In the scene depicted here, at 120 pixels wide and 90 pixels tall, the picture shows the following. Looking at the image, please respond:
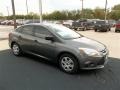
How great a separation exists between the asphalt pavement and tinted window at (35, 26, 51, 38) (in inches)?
41.2

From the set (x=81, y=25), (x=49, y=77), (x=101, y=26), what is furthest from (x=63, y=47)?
(x=81, y=25)

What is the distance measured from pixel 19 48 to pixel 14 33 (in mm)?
726

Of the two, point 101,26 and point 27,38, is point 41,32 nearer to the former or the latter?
point 27,38

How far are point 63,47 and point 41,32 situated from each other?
50.9 inches

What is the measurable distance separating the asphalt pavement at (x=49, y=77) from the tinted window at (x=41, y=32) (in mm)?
1046

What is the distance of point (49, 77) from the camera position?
17.9ft

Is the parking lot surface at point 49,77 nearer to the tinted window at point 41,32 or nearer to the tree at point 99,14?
the tinted window at point 41,32

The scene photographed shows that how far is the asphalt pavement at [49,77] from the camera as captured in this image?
479cm

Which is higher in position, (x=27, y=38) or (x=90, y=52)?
(x=27, y=38)

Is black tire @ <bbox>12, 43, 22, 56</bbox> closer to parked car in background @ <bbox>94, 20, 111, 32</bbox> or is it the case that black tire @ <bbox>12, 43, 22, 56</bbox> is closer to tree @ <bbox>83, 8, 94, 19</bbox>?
parked car in background @ <bbox>94, 20, 111, 32</bbox>

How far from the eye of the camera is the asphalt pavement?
15.7 ft

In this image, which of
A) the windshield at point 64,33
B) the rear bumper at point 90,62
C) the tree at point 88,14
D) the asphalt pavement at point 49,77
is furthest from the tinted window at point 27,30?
the tree at point 88,14

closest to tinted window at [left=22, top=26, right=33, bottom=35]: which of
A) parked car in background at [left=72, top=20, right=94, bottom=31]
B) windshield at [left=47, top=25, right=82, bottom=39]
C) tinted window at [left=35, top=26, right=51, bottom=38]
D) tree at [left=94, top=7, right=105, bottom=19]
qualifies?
tinted window at [left=35, top=26, right=51, bottom=38]

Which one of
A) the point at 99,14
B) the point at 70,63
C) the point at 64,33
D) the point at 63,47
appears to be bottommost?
the point at 70,63
